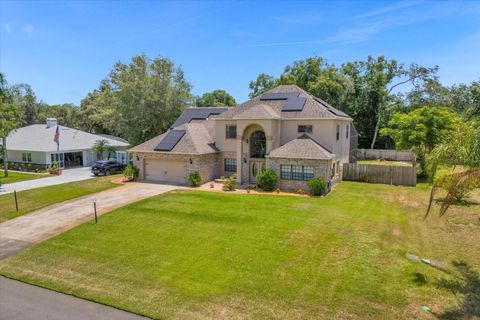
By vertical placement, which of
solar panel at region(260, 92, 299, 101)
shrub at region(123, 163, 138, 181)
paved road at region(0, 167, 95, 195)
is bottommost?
paved road at region(0, 167, 95, 195)

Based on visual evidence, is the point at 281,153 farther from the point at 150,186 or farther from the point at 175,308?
the point at 175,308

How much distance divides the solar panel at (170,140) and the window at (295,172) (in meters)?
9.61

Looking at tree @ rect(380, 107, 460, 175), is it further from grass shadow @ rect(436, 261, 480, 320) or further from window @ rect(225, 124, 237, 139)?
grass shadow @ rect(436, 261, 480, 320)

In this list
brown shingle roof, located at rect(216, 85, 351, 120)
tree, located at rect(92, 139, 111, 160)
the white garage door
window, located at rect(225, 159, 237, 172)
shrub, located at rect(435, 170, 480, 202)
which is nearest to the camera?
shrub, located at rect(435, 170, 480, 202)

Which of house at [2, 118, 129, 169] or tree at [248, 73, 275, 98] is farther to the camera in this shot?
tree at [248, 73, 275, 98]

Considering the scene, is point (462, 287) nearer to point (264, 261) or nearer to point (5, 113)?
point (264, 261)

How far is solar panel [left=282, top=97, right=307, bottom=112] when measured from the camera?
2689 centimetres

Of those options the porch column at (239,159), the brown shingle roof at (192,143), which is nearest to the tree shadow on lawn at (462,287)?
the porch column at (239,159)

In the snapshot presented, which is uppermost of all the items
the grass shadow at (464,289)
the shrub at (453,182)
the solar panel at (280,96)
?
the solar panel at (280,96)

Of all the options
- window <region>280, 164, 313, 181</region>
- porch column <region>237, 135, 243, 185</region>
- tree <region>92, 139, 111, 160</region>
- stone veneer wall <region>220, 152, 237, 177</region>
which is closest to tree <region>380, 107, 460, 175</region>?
window <region>280, 164, 313, 181</region>

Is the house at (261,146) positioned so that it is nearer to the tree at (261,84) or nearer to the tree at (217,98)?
the tree at (261,84)

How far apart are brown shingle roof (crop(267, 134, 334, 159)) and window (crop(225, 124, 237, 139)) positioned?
193 inches

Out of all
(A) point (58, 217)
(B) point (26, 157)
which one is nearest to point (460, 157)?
(A) point (58, 217)

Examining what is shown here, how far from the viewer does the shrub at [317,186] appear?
72.0ft
